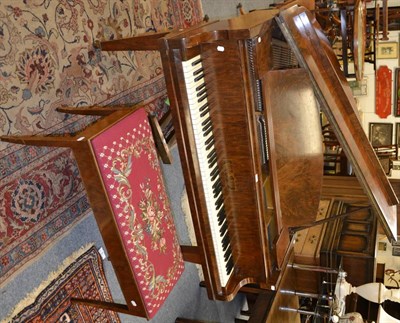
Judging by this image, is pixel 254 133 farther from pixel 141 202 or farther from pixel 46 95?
pixel 46 95

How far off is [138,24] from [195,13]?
835mm

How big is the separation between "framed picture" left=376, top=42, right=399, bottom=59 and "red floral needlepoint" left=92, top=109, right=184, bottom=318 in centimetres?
638

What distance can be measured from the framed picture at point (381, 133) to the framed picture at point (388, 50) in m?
1.21

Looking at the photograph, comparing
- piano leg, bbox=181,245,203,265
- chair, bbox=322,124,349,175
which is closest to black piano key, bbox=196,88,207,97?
piano leg, bbox=181,245,203,265

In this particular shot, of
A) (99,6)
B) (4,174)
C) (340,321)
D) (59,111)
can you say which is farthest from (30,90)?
(340,321)

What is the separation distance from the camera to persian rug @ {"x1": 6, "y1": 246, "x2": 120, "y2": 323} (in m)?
1.92

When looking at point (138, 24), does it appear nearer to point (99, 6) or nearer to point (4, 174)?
point (99, 6)

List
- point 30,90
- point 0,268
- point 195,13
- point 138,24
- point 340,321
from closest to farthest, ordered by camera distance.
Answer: point 0,268 < point 30,90 < point 138,24 < point 340,321 < point 195,13

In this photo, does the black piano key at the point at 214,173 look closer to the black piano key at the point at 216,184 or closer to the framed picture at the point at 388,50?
the black piano key at the point at 216,184

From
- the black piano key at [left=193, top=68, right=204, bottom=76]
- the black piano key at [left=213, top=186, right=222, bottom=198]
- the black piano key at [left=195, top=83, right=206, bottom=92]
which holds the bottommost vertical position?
the black piano key at [left=213, top=186, right=222, bottom=198]

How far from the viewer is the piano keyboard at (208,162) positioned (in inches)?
64.9

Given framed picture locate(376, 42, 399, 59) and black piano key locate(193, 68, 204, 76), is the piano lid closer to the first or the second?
black piano key locate(193, 68, 204, 76)

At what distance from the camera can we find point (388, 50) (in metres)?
6.96

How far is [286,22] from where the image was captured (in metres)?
1.52
